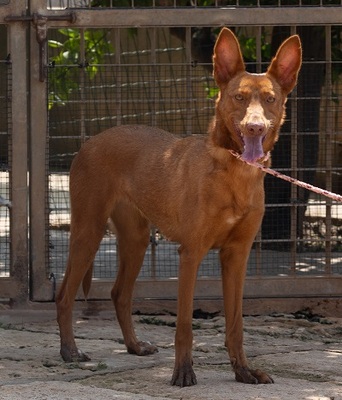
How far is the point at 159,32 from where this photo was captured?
13930 mm

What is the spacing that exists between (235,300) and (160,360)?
32.0 inches

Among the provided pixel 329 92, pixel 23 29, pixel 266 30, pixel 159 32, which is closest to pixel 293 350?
pixel 329 92

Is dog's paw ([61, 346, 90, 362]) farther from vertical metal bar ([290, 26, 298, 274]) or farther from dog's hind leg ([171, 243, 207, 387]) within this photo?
vertical metal bar ([290, 26, 298, 274])

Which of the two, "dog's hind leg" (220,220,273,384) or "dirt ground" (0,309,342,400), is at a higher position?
"dog's hind leg" (220,220,273,384)

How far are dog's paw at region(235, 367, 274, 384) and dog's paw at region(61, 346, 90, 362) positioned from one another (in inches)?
46.0

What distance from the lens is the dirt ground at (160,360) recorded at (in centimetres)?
575

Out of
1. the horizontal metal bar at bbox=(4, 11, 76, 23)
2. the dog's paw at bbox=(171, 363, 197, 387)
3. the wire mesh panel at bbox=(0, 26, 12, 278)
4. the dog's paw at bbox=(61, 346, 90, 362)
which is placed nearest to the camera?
the dog's paw at bbox=(171, 363, 197, 387)

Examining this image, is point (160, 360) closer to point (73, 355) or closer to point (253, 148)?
point (73, 355)

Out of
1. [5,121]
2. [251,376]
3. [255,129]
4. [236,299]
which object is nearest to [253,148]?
[255,129]

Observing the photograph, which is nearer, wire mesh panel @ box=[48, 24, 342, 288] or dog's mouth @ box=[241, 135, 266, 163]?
dog's mouth @ box=[241, 135, 266, 163]

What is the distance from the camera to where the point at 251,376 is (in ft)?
19.7

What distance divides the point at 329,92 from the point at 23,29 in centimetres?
250

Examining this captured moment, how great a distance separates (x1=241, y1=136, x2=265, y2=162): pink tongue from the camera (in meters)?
5.66

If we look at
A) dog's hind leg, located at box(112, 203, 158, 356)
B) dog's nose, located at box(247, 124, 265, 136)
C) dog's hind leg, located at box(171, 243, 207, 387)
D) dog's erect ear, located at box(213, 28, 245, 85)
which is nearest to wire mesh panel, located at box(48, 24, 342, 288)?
dog's hind leg, located at box(112, 203, 158, 356)
